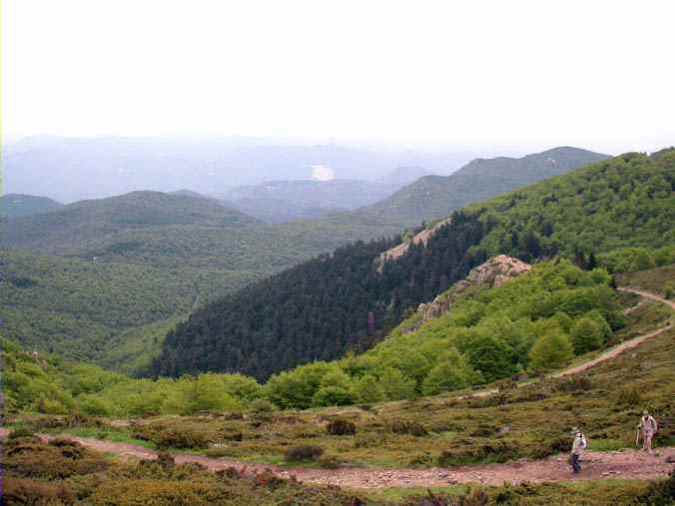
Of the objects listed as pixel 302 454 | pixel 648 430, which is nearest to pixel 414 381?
pixel 302 454

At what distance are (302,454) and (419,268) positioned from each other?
105315 millimetres

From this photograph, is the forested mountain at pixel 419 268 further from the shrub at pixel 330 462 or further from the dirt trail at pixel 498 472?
the dirt trail at pixel 498 472

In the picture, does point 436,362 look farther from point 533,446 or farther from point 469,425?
point 533,446

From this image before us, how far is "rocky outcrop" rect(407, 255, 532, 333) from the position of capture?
288 feet

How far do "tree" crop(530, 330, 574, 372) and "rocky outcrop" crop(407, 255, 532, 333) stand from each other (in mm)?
31064

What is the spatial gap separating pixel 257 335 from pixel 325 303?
1687 centimetres

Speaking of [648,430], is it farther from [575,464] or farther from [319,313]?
[319,313]

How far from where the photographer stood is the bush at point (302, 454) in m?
24.0

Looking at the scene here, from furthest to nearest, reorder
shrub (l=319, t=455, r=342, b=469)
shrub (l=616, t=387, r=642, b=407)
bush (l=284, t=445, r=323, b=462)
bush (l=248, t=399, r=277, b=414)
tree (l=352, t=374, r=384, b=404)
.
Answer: tree (l=352, t=374, r=384, b=404), bush (l=248, t=399, r=277, b=414), shrub (l=616, t=387, r=642, b=407), bush (l=284, t=445, r=323, b=462), shrub (l=319, t=455, r=342, b=469)

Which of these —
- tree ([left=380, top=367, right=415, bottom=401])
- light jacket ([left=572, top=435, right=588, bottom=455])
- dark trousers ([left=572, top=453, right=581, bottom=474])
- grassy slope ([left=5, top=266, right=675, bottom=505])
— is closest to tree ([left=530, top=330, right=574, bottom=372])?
grassy slope ([left=5, top=266, right=675, bottom=505])

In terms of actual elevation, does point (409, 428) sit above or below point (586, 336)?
above

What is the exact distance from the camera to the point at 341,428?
99.0ft

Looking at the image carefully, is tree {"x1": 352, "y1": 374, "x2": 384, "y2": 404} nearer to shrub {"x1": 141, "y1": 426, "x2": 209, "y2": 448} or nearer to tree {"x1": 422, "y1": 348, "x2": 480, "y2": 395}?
tree {"x1": 422, "y1": 348, "x2": 480, "y2": 395}

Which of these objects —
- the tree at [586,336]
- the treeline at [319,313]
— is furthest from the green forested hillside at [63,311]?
the tree at [586,336]
